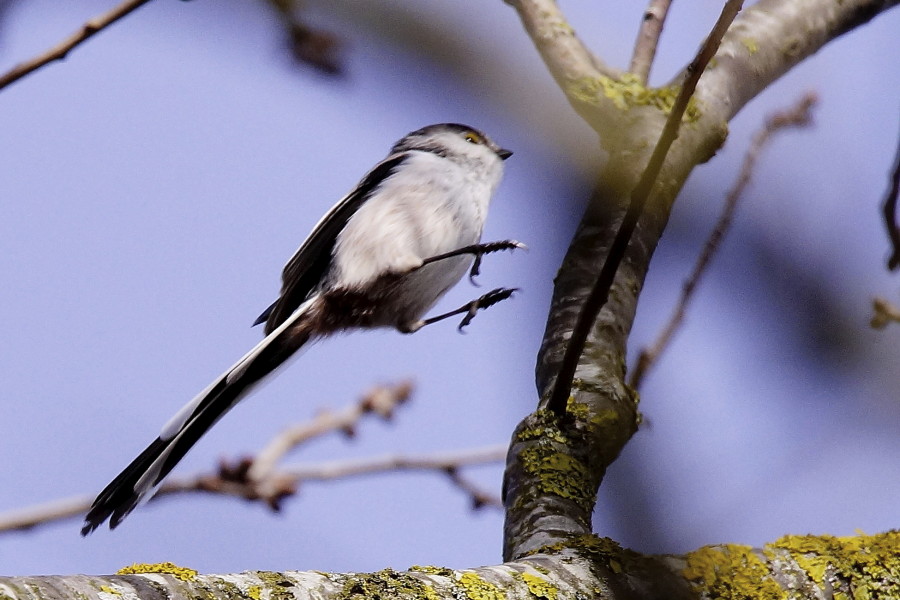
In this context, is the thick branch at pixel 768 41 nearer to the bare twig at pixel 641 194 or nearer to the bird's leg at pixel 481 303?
the bird's leg at pixel 481 303

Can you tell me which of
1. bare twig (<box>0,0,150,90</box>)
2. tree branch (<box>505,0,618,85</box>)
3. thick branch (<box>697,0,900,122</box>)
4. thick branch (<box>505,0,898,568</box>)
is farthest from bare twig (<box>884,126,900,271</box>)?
bare twig (<box>0,0,150,90</box>)

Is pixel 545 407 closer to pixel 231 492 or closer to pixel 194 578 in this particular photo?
pixel 231 492

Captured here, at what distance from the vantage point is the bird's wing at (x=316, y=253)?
9.23 ft

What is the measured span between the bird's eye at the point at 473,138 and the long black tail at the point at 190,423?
2.85ft

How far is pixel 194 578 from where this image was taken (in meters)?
1.10

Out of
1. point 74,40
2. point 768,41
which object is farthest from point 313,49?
point 768,41

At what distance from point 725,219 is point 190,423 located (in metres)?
1.44

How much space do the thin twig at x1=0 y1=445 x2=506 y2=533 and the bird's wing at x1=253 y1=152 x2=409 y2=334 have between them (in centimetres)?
44

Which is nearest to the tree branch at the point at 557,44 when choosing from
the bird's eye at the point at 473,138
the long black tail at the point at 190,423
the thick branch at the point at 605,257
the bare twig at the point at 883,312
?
the thick branch at the point at 605,257

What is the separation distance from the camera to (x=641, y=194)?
1.49 meters

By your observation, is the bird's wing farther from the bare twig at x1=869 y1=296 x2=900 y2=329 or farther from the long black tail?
the bare twig at x1=869 y1=296 x2=900 y2=329

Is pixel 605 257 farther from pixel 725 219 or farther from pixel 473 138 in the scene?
pixel 725 219

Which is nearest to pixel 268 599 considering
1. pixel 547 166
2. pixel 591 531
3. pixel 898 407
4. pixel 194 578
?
pixel 194 578

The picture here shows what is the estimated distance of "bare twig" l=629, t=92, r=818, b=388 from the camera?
3.99 ft
